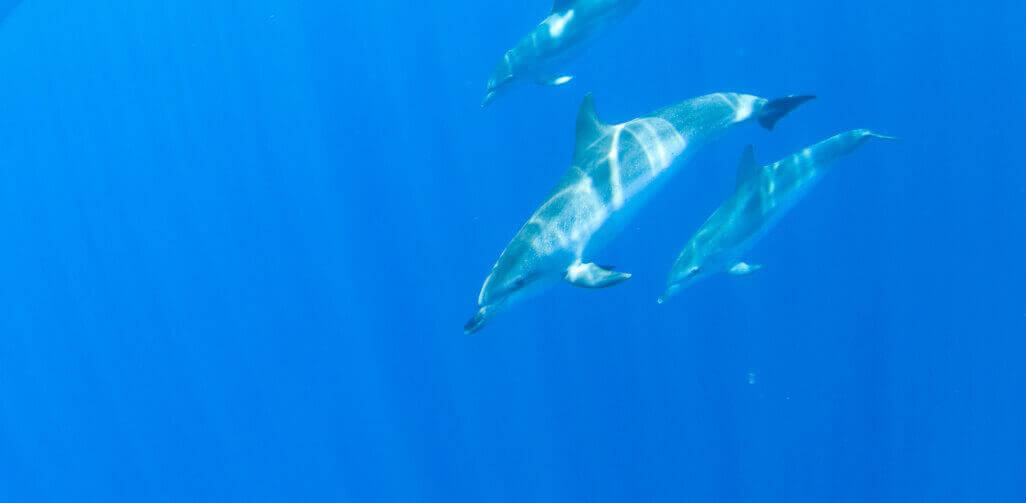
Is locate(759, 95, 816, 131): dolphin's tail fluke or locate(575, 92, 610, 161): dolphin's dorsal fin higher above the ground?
locate(575, 92, 610, 161): dolphin's dorsal fin

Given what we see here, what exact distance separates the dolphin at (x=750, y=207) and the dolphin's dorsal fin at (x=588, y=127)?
1328mm

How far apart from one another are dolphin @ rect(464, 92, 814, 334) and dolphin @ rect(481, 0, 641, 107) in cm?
237

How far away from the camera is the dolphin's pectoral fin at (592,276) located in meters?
4.86

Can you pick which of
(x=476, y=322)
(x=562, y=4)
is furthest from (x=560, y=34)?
(x=476, y=322)

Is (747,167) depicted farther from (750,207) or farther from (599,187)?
(599,187)

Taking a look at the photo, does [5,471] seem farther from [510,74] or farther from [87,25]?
[510,74]

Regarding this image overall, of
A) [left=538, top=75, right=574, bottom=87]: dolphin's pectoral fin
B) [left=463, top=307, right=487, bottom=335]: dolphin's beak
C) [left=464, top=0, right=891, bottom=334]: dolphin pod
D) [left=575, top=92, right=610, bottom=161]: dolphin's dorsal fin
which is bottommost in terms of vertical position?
[left=463, top=307, right=487, bottom=335]: dolphin's beak

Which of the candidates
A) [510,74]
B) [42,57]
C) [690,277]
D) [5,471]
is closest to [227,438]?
[5,471]

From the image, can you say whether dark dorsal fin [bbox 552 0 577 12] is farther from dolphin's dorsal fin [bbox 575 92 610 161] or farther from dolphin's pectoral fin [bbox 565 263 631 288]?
dolphin's pectoral fin [bbox 565 263 631 288]

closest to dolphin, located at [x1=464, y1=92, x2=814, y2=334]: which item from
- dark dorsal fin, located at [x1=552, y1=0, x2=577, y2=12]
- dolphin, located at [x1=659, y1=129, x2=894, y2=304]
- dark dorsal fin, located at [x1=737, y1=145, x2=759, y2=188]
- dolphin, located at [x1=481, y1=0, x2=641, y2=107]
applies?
dark dorsal fin, located at [x1=737, y1=145, x2=759, y2=188]

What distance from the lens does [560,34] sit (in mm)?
8039

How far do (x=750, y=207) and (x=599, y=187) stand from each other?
1.66 m

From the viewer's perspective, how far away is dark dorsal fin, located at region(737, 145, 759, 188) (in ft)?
20.3

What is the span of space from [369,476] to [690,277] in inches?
339
